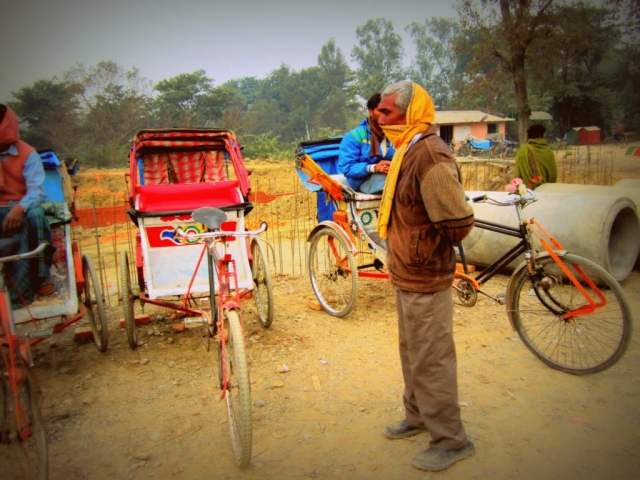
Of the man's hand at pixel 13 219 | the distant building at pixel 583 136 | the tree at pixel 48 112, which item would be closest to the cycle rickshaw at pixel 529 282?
the man's hand at pixel 13 219

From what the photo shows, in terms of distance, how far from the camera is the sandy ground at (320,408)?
2.64 metres

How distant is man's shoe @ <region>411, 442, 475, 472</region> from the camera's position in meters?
2.53

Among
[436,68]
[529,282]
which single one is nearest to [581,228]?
[529,282]

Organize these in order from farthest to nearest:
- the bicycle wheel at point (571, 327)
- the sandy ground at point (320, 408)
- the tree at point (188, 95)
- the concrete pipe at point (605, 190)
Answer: the tree at point (188, 95)
the concrete pipe at point (605, 190)
the bicycle wheel at point (571, 327)
the sandy ground at point (320, 408)

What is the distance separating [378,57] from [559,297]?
125ft

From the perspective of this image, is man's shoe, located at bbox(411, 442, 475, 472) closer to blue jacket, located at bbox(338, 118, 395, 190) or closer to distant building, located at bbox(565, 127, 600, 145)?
blue jacket, located at bbox(338, 118, 395, 190)

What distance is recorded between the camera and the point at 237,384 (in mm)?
2594

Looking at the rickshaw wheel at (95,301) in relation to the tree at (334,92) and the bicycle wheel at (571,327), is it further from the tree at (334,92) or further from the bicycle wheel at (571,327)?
the tree at (334,92)

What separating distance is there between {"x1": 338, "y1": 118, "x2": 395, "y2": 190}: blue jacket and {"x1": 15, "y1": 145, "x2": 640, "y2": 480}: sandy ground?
4.83 ft

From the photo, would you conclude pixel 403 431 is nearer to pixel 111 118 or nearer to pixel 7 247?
pixel 7 247

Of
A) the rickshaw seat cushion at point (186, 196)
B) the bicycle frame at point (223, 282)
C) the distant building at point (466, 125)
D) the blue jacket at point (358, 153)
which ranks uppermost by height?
the distant building at point (466, 125)

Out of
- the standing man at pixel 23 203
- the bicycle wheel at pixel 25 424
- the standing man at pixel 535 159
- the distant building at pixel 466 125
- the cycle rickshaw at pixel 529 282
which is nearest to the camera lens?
the bicycle wheel at pixel 25 424

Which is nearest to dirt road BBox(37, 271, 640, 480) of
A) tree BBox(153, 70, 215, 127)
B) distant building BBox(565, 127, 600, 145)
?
tree BBox(153, 70, 215, 127)

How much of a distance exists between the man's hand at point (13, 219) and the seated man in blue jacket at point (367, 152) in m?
2.74
